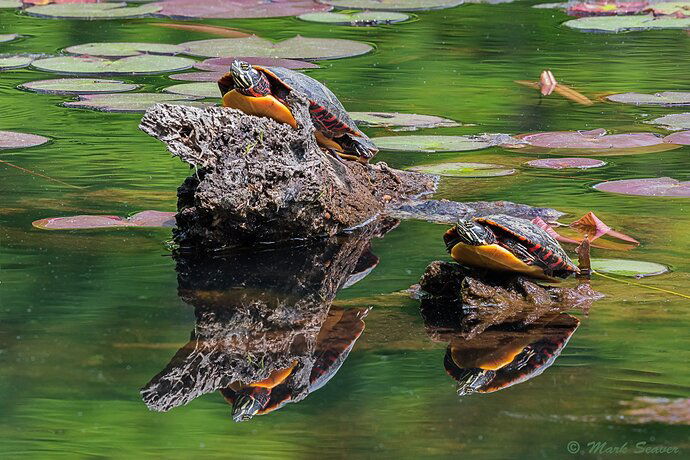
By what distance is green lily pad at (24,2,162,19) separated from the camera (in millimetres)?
11492

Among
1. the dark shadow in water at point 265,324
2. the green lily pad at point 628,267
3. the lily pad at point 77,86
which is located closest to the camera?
the dark shadow in water at point 265,324

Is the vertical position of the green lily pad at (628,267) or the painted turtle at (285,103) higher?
the painted turtle at (285,103)

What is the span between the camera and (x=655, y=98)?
7.68m

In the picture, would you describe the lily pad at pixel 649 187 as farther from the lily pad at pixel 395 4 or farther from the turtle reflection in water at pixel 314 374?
the lily pad at pixel 395 4

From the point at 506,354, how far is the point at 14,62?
6154 mm

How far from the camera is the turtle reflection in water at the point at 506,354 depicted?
3.33 m

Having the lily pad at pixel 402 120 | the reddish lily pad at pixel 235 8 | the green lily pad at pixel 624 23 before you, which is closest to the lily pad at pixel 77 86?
the lily pad at pixel 402 120

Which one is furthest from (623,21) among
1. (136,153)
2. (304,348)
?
(304,348)

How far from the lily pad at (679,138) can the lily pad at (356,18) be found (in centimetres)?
507

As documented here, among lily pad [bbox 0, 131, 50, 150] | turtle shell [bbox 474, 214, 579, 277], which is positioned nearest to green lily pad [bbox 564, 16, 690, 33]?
lily pad [bbox 0, 131, 50, 150]

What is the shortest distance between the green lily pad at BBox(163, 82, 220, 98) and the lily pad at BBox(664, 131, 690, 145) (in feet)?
8.51

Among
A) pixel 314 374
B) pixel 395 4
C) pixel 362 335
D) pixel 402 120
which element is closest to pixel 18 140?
pixel 402 120

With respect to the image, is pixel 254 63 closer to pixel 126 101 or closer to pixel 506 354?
pixel 126 101

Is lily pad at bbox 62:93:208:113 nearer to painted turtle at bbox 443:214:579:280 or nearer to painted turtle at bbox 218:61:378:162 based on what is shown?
painted turtle at bbox 218:61:378:162
